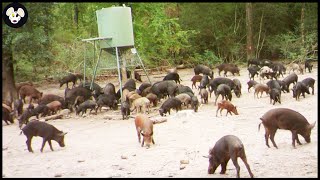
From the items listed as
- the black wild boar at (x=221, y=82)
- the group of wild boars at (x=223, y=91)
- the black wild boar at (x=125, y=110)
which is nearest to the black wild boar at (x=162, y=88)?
the black wild boar at (x=221, y=82)

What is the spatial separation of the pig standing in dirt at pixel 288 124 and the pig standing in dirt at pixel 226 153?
1953 mm

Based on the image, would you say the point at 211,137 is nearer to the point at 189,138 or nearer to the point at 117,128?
the point at 189,138

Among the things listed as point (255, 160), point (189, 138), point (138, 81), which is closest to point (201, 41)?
A: point (138, 81)

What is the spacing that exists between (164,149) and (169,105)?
16.0ft

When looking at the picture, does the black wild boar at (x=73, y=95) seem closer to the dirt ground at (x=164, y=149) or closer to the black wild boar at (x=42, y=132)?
the dirt ground at (x=164, y=149)

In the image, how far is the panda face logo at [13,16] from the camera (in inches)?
479

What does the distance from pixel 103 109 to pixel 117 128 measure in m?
3.93

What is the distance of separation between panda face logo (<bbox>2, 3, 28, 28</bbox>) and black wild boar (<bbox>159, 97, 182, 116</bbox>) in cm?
501

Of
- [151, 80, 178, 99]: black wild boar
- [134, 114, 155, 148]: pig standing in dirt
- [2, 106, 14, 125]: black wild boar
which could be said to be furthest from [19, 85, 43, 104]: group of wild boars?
[134, 114, 155, 148]: pig standing in dirt

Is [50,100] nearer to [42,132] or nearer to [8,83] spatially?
[8,83]

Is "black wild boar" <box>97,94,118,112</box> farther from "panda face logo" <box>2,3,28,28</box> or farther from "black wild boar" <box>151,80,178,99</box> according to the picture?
"panda face logo" <box>2,3,28,28</box>

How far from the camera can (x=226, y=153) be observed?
7.84 meters

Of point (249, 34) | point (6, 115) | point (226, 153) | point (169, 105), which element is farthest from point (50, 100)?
point (249, 34)

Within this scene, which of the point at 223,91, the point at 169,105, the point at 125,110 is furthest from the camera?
the point at 223,91
